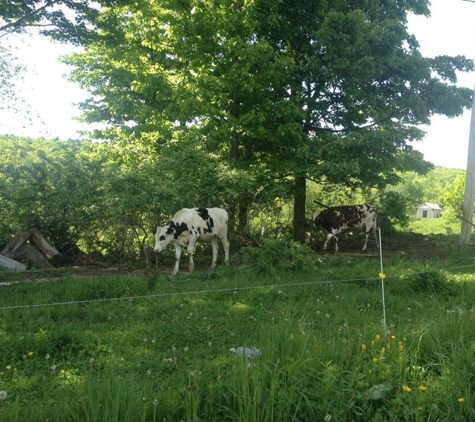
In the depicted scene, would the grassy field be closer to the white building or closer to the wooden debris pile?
the wooden debris pile

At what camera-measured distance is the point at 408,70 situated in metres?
16.3

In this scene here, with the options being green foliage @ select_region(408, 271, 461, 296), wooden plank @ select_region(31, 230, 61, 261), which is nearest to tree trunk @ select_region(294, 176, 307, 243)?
green foliage @ select_region(408, 271, 461, 296)

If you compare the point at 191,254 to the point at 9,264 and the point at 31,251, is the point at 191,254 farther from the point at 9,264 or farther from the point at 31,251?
the point at 9,264

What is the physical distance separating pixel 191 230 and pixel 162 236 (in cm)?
87

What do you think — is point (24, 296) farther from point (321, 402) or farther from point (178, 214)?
point (321, 402)

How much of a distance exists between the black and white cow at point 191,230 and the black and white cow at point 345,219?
5639mm

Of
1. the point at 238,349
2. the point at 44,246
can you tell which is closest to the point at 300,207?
the point at 44,246

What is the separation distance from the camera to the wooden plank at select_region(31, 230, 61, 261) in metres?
12.4

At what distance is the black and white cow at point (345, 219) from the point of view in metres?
17.4

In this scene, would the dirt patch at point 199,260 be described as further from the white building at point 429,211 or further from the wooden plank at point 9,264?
the white building at point 429,211

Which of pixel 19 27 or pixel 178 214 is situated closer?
pixel 178 214

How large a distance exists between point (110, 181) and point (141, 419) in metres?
10.3

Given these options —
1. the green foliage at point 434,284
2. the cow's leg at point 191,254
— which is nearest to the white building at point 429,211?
the cow's leg at point 191,254

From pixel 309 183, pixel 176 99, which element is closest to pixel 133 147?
pixel 176 99
